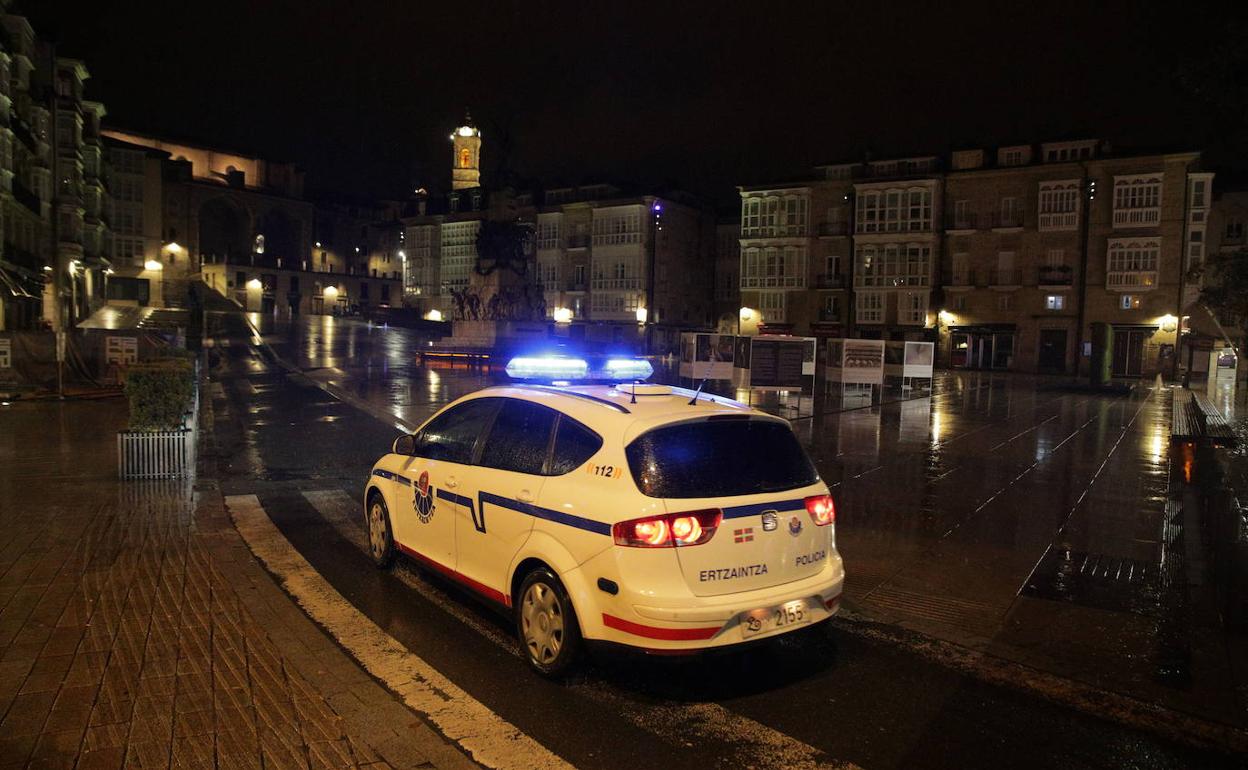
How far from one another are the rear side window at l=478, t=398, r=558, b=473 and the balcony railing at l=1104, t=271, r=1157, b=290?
51.4 m

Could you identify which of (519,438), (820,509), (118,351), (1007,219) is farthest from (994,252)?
(519,438)

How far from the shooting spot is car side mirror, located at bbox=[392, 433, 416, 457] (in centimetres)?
664

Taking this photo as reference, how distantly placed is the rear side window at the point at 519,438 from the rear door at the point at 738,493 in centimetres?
84

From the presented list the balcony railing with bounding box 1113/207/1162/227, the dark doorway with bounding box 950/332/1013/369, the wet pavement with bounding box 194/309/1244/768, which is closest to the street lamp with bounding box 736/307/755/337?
the dark doorway with bounding box 950/332/1013/369

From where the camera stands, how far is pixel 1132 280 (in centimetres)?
4672

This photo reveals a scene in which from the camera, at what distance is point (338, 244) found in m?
96.8

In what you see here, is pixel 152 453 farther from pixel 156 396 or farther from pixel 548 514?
pixel 548 514

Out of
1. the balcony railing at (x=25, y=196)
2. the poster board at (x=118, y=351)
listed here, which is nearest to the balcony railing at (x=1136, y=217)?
the poster board at (x=118, y=351)

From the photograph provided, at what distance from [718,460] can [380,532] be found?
3.59 meters

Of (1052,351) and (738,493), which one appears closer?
(738,493)

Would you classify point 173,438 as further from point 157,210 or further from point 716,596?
point 157,210

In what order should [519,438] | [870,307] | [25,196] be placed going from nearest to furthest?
[519,438], [25,196], [870,307]

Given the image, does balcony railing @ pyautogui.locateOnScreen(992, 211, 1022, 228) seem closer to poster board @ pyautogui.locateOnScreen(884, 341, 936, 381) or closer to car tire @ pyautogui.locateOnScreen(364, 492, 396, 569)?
poster board @ pyautogui.locateOnScreen(884, 341, 936, 381)

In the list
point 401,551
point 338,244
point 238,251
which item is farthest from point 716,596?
point 338,244
